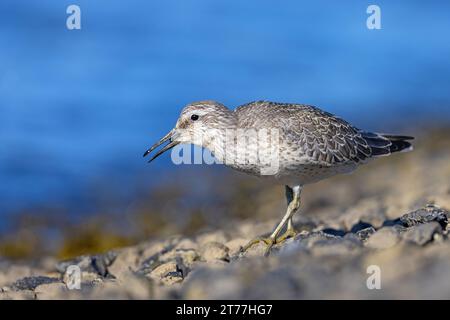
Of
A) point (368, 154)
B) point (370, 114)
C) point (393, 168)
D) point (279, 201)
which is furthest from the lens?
point (370, 114)

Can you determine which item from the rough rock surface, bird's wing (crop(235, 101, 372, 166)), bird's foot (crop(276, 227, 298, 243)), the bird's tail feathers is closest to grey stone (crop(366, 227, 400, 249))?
the rough rock surface

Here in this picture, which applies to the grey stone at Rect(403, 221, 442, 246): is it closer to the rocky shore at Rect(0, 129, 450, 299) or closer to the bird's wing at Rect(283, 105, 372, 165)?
the rocky shore at Rect(0, 129, 450, 299)

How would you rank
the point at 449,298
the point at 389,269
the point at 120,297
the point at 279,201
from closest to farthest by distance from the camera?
the point at 449,298
the point at 389,269
the point at 120,297
the point at 279,201

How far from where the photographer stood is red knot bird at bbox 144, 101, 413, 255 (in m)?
7.91

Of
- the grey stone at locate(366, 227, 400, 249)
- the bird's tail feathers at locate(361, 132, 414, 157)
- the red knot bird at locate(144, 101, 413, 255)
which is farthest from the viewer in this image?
the bird's tail feathers at locate(361, 132, 414, 157)

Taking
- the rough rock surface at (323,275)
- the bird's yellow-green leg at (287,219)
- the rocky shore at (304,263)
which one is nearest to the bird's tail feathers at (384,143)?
the rocky shore at (304,263)

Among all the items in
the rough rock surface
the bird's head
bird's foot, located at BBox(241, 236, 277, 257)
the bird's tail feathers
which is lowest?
bird's foot, located at BBox(241, 236, 277, 257)

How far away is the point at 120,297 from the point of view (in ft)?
18.1

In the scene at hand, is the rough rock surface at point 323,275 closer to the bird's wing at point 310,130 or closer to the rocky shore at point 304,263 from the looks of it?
the rocky shore at point 304,263

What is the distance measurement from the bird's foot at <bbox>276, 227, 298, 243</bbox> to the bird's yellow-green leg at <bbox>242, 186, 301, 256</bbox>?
1.4 inches

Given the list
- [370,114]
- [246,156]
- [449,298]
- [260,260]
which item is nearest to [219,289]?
[260,260]

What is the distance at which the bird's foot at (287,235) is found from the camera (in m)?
8.37

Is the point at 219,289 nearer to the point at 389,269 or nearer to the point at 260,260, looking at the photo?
the point at 260,260
